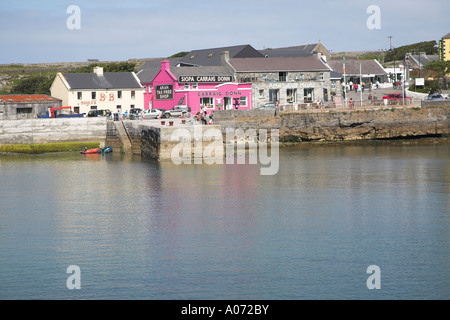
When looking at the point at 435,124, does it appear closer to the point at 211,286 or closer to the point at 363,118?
the point at 363,118

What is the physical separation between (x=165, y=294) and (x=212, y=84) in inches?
2178

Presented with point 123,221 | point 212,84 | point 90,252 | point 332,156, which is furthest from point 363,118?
point 90,252

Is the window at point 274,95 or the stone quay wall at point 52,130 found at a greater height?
the window at point 274,95

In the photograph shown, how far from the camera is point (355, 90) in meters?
91.4

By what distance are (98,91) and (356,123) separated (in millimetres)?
32517

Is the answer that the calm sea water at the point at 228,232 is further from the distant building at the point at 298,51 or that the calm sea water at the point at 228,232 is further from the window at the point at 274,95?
the distant building at the point at 298,51

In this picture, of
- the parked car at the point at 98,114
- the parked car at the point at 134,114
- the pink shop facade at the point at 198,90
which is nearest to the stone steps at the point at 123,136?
the parked car at the point at 134,114

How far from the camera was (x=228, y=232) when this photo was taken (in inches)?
1139

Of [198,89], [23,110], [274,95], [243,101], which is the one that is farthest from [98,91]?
[274,95]

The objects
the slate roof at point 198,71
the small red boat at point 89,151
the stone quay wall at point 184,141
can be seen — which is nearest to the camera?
the stone quay wall at point 184,141

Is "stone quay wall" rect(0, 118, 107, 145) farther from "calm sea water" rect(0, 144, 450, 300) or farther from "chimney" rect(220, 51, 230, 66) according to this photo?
"chimney" rect(220, 51, 230, 66)

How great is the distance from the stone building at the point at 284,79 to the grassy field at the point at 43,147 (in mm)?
22926

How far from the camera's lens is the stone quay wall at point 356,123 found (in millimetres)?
66875
